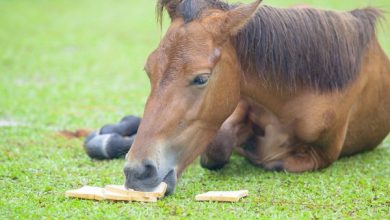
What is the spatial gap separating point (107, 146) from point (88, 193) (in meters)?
1.65

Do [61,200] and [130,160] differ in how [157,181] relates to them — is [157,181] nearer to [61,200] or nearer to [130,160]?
[130,160]

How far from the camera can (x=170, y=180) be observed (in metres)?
4.88

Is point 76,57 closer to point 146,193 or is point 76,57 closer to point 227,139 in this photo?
point 227,139

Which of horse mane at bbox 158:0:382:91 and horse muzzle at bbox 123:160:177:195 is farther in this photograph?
horse mane at bbox 158:0:382:91

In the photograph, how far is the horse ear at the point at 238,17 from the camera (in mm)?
5133

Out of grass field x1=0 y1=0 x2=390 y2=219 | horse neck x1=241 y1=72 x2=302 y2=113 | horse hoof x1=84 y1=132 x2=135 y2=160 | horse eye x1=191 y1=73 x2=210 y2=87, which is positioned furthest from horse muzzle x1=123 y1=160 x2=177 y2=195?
horse hoof x1=84 y1=132 x2=135 y2=160

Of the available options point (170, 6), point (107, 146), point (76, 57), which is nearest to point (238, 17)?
point (170, 6)

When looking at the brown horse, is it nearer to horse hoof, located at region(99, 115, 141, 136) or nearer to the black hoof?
the black hoof

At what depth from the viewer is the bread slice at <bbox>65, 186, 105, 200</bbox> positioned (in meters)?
4.86

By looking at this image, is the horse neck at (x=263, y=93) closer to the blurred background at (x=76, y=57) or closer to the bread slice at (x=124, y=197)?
the blurred background at (x=76, y=57)

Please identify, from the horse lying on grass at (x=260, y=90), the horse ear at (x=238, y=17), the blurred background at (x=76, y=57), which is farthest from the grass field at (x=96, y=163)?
the horse ear at (x=238, y=17)

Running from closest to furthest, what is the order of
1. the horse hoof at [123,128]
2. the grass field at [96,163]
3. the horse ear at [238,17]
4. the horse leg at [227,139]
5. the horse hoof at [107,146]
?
1. the grass field at [96,163]
2. the horse ear at [238,17]
3. the horse leg at [227,139]
4. the horse hoof at [107,146]
5. the horse hoof at [123,128]

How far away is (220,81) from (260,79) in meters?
0.54

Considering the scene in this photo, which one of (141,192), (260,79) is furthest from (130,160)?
(260,79)
